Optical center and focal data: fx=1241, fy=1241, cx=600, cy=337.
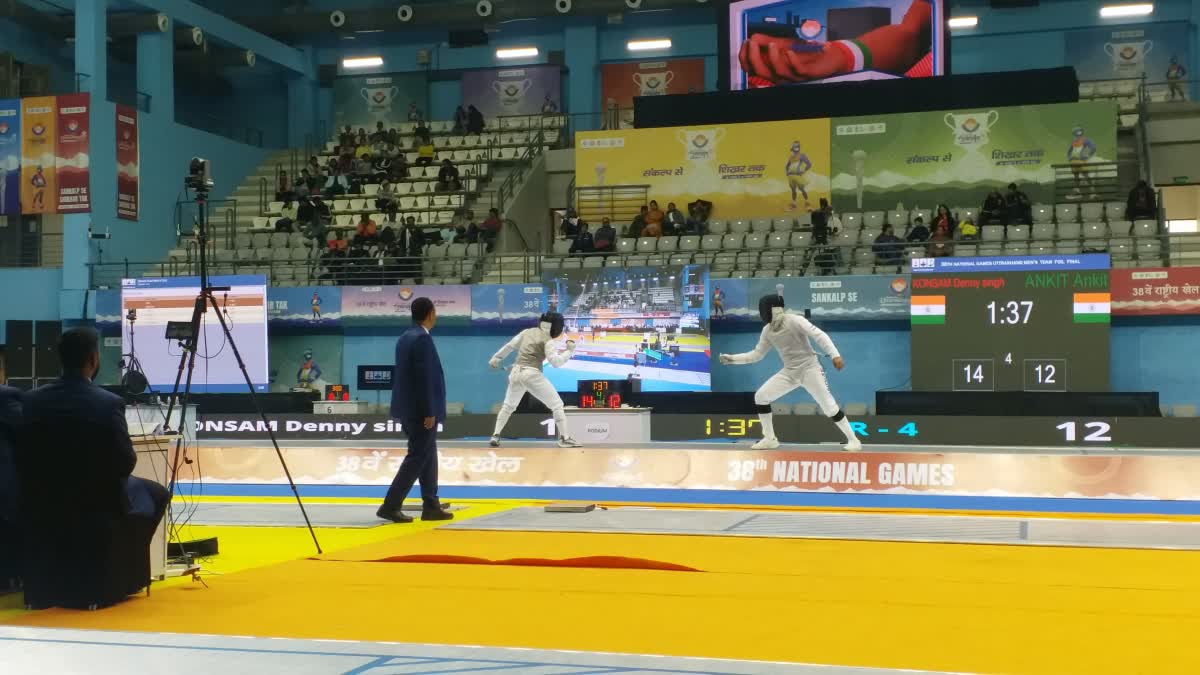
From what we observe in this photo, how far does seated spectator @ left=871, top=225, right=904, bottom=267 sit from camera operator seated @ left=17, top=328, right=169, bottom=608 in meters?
17.1

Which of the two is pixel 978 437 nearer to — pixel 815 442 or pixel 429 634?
pixel 815 442

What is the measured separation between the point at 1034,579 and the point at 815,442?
10.4 meters

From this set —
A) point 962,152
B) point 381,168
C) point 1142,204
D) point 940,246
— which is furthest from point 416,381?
point 381,168

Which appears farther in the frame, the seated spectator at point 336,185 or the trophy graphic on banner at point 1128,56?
the trophy graphic on banner at point 1128,56

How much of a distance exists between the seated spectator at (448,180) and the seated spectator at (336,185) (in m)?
2.23

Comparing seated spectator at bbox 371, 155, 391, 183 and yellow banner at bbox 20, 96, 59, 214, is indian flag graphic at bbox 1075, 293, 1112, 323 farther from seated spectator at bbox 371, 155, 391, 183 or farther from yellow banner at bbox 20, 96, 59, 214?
yellow banner at bbox 20, 96, 59, 214

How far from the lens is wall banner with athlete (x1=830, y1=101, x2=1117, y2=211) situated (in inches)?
917

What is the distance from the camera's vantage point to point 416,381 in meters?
9.15

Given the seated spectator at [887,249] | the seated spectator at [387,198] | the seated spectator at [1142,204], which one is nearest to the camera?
the seated spectator at [1142,204]

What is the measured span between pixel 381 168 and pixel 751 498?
61.2 ft

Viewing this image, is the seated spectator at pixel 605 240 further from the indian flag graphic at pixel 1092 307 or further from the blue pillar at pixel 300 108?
the blue pillar at pixel 300 108

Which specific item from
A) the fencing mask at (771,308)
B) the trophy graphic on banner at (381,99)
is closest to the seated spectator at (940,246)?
the fencing mask at (771,308)

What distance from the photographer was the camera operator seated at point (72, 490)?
18.7 ft

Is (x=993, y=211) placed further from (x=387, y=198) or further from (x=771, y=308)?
(x=387, y=198)
